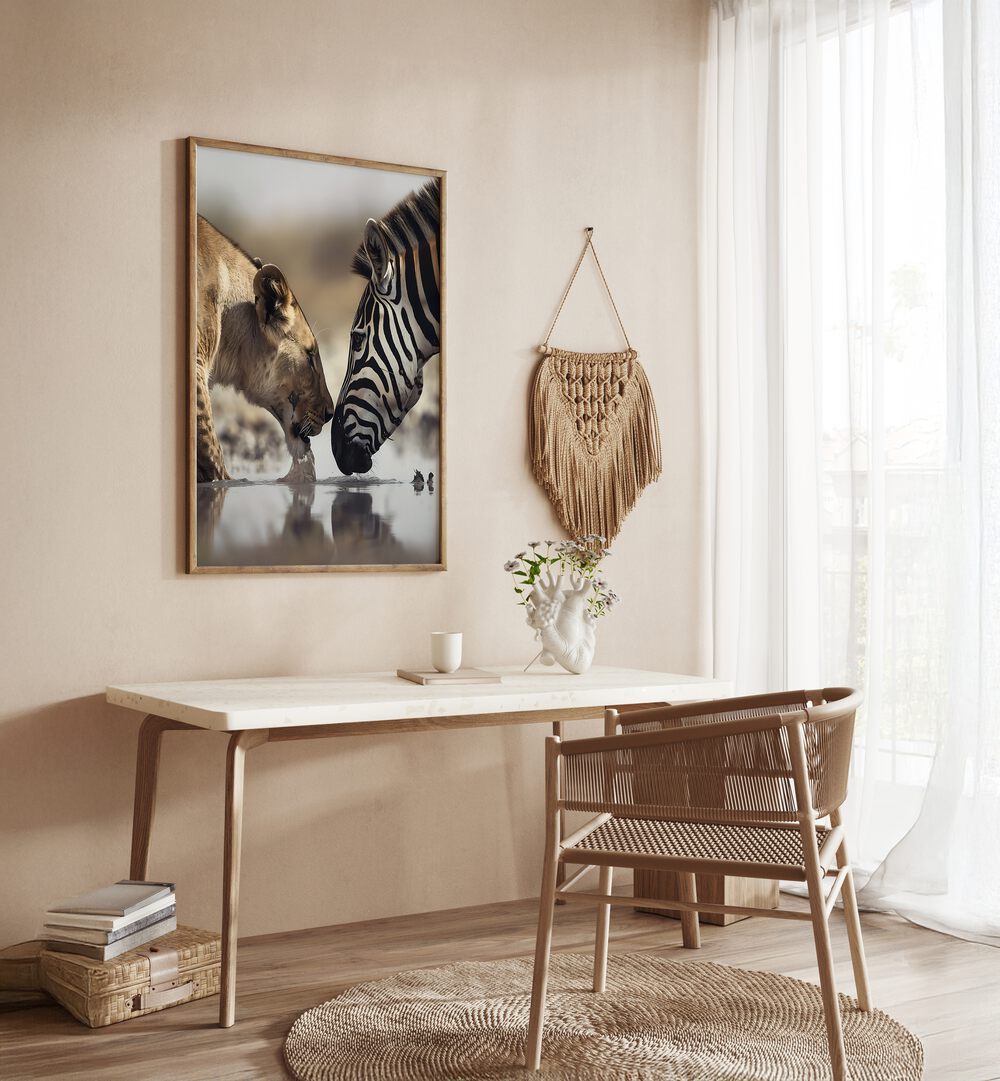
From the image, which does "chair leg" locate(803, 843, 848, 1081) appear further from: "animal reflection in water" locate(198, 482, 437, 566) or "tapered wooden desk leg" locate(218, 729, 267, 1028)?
"animal reflection in water" locate(198, 482, 437, 566)

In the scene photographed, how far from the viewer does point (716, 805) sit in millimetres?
2217

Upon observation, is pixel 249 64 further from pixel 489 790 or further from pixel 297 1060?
pixel 297 1060

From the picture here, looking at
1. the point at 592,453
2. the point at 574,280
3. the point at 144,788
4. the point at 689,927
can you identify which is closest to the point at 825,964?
the point at 689,927

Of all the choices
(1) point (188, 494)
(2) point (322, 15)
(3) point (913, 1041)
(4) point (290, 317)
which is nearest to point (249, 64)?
(2) point (322, 15)

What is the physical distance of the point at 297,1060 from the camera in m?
2.36

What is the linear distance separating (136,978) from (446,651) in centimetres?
101

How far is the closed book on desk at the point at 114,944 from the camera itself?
2.63 meters

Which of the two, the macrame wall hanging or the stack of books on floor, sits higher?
the macrame wall hanging

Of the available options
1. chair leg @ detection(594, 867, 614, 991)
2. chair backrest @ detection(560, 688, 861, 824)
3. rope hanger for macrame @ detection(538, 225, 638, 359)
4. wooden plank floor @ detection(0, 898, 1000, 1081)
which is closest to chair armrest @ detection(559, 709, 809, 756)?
chair backrest @ detection(560, 688, 861, 824)

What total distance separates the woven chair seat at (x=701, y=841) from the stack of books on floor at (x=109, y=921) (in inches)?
37.6

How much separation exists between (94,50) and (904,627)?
7.94 ft

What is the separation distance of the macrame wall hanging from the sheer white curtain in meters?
0.27

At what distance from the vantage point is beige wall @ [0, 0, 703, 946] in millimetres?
2977

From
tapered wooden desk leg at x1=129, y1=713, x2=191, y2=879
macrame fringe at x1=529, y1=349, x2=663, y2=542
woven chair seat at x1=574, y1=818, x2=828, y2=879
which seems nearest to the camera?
woven chair seat at x1=574, y1=818, x2=828, y2=879
